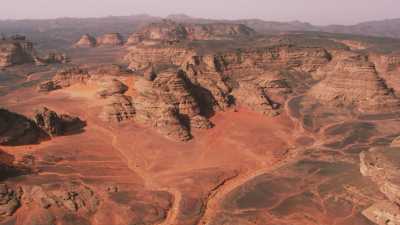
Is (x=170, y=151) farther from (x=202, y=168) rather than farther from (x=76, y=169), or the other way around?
(x=76, y=169)

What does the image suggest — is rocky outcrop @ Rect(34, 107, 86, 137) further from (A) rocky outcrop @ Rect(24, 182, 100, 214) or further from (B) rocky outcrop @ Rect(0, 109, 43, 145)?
(A) rocky outcrop @ Rect(24, 182, 100, 214)

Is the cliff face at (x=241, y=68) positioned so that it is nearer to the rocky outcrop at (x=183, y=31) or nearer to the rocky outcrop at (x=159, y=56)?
the rocky outcrop at (x=159, y=56)

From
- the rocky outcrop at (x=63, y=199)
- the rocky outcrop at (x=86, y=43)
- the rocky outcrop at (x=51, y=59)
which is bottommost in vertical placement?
the rocky outcrop at (x=63, y=199)

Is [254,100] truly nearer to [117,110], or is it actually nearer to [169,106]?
[169,106]

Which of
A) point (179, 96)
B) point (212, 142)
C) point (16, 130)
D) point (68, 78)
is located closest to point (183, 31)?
point (68, 78)

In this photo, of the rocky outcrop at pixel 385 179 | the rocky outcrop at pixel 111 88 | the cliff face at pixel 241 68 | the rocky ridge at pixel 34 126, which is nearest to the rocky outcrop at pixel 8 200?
the rocky ridge at pixel 34 126

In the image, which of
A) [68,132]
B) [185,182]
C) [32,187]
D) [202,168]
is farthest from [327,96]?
[32,187]

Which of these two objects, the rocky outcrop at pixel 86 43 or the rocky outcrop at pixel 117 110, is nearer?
the rocky outcrop at pixel 117 110

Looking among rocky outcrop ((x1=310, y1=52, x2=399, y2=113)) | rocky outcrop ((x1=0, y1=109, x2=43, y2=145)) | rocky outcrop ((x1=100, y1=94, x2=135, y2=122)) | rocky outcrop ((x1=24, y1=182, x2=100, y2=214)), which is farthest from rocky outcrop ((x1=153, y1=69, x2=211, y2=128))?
rocky outcrop ((x1=310, y1=52, x2=399, y2=113))
